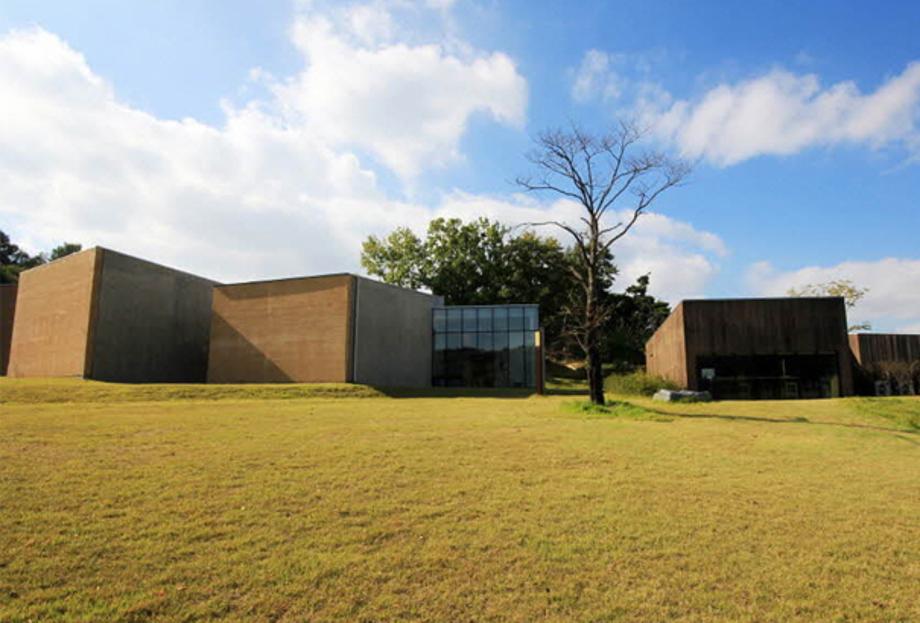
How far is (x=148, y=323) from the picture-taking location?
35375 millimetres

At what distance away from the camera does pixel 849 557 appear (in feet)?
18.1

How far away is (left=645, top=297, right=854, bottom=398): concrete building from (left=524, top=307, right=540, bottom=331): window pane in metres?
11.7

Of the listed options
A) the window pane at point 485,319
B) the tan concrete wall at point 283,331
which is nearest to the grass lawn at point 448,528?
the tan concrete wall at point 283,331

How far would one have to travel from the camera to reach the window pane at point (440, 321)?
4019 centimetres

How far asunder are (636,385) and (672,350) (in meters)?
3.43

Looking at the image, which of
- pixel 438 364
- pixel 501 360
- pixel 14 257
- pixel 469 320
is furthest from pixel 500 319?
pixel 14 257

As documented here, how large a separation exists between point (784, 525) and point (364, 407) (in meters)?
15.1

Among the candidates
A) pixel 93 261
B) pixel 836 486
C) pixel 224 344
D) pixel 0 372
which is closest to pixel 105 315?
pixel 93 261

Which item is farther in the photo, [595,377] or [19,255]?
[19,255]

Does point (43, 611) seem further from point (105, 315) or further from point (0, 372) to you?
point (0, 372)

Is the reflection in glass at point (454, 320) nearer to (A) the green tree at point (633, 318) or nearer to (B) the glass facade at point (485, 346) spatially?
(B) the glass facade at point (485, 346)

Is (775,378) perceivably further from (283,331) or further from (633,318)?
(633,318)

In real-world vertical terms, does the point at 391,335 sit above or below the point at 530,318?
below

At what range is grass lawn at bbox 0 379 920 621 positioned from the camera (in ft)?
14.7
